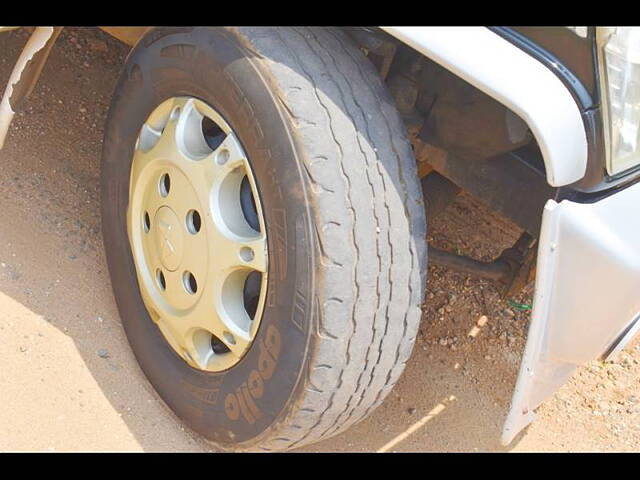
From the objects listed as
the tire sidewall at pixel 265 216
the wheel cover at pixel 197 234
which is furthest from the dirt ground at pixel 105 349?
the wheel cover at pixel 197 234

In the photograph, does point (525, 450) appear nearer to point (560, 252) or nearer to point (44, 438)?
point (560, 252)

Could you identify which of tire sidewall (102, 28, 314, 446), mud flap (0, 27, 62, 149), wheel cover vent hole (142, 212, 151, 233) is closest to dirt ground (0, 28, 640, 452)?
tire sidewall (102, 28, 314, 446)

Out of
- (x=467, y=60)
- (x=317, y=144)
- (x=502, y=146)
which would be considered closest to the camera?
(x=467, y=60)

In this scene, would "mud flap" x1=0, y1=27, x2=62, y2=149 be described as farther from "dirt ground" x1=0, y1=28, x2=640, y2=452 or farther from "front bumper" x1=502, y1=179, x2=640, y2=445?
"front bumper" x1=502, y1=179, x2=640, y2=445

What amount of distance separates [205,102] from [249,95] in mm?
238

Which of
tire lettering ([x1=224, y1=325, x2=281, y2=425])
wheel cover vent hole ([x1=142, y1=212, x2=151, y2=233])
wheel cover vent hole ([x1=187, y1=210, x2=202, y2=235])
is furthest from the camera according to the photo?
wheel cover vent hole ([x1=142, y1=212, x2=151, y2=233])

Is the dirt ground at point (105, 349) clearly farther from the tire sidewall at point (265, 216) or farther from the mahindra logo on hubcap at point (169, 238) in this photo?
the mahindra logo on hubcap at point (169, 238)

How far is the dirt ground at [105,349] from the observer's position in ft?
8.29

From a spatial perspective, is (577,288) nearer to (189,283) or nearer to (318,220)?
(318,220)

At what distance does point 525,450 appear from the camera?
9.23 ft

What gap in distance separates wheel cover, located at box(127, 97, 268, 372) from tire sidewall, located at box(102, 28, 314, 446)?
4 cm

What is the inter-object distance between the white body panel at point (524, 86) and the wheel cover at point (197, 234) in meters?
0.60

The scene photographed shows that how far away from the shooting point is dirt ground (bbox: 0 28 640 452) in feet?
8.29

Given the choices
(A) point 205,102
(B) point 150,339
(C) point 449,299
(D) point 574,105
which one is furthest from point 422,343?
(D) point 574,105
